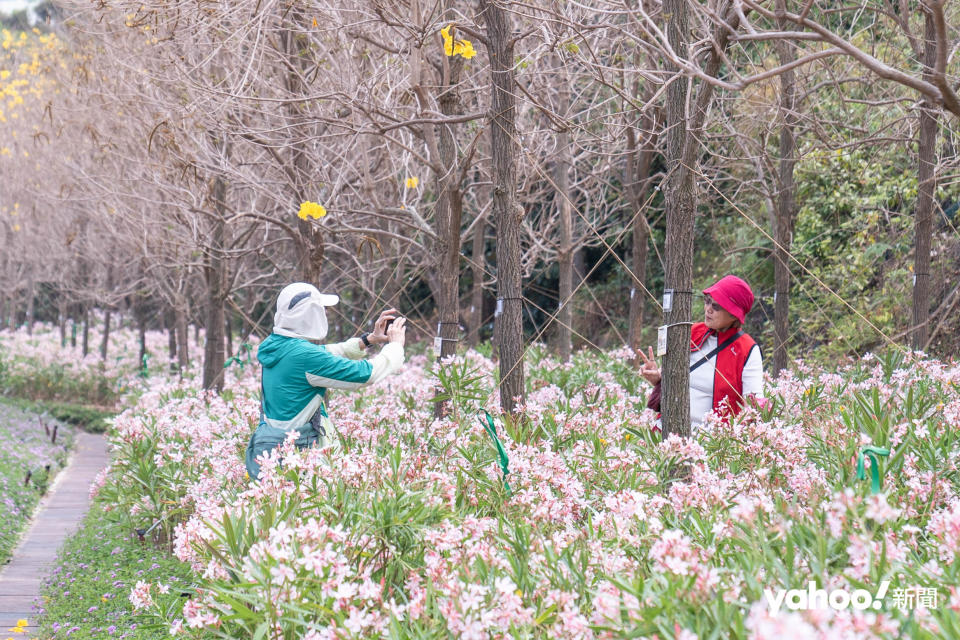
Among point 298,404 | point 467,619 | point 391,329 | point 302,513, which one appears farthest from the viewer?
point 391,329

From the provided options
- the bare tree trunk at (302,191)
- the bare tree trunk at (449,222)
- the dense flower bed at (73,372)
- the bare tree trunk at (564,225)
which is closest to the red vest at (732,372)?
the bare tree trunk at (449,222)

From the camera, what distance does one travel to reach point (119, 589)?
5.67 m

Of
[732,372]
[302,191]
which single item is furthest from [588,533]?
[302,191]

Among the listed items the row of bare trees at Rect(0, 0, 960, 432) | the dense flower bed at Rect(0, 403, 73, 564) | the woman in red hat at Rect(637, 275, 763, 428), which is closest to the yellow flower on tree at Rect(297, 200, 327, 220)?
the row of bare trees at Rect(0, 0, 960, 432)

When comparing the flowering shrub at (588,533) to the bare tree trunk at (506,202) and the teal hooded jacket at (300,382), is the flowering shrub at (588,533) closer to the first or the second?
the teal hooded jacket at (300,382)

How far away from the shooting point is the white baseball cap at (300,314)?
4.74m

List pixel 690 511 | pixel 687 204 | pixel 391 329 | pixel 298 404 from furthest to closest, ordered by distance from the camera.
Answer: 1. pixel 391 329
2. pixel 298 404
3. pixel 687 204
4. pixel 690 511

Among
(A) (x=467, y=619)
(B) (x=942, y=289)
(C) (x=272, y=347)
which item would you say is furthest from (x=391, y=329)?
(B) (x=942, y=289)

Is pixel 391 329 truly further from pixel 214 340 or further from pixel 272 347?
pixel 214 340

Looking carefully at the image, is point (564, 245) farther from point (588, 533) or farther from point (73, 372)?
point (73, 372)

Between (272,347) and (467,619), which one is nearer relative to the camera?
(467,619)

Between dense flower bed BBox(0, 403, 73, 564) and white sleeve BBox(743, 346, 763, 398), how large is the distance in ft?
19.2

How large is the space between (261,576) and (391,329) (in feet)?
8.41

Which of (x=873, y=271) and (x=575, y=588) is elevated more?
(x=873, y=271)
